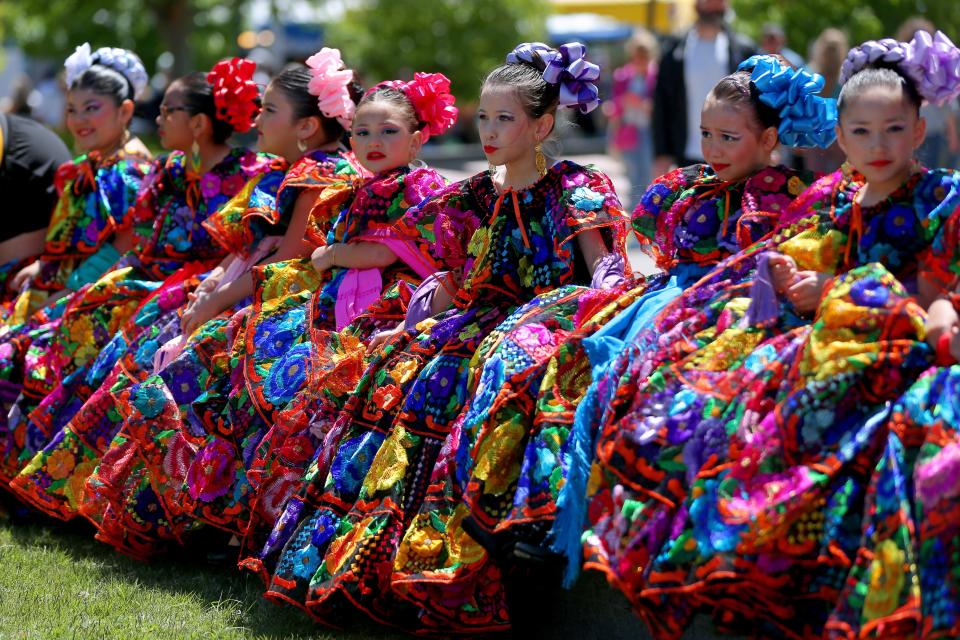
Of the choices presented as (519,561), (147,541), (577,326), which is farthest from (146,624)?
(577,326)

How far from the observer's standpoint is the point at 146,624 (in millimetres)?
4250

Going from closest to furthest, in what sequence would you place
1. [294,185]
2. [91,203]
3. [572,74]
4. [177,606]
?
[572,74]
[177,606]
[294,185]
[91,203]

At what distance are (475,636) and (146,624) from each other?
3.47 ft

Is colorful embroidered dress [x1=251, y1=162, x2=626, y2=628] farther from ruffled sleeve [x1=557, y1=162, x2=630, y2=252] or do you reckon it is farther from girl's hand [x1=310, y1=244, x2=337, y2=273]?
girl's hand [x1=310, y1=244, x2=337, y2=273]

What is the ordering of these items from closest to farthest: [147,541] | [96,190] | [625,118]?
→ [147,541], [96,190], [625,118]

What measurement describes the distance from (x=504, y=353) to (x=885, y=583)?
138 centimetres

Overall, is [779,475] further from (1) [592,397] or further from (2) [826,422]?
(1) [592,397]

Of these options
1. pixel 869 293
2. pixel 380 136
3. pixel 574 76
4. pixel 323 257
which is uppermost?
pixel 574 76

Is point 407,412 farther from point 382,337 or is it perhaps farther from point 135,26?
point 135,26

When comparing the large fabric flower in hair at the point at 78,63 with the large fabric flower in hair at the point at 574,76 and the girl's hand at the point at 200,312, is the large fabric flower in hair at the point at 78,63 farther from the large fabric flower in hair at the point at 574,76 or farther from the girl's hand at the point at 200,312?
the large fabric flower in hair at the point at 574,76

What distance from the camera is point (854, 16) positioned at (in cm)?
1320

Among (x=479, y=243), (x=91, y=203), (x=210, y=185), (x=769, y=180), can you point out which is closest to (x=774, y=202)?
(x=769, y=180)

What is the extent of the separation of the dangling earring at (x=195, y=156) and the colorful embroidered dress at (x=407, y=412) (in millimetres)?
1665

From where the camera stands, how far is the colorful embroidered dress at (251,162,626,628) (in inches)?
161
